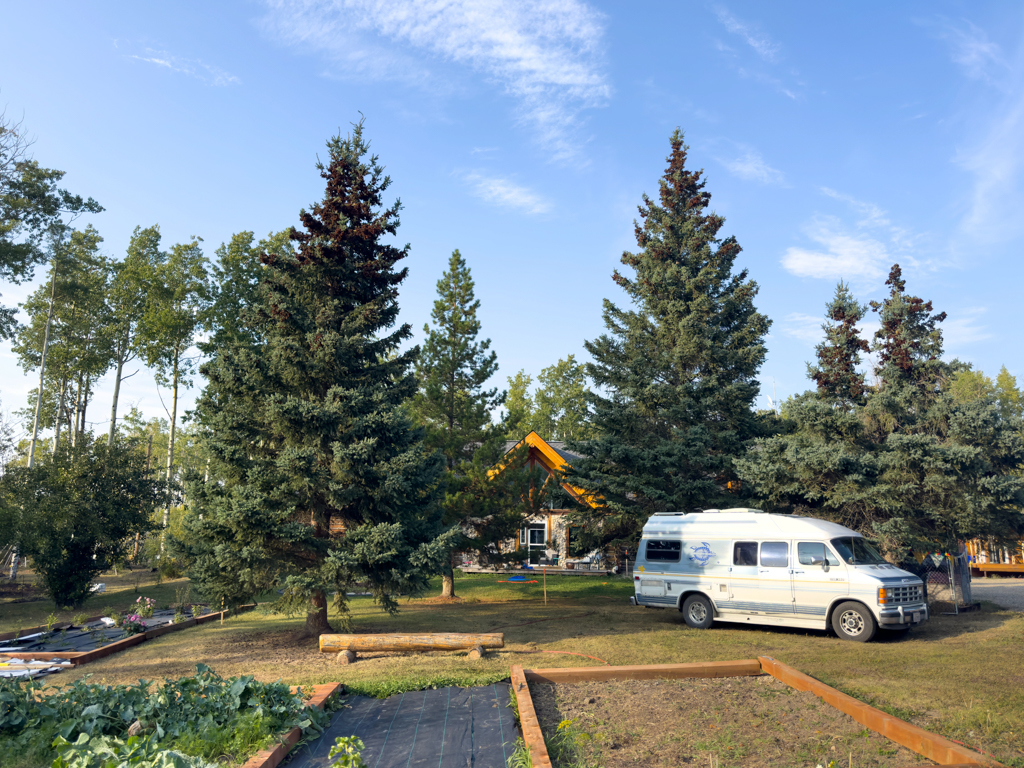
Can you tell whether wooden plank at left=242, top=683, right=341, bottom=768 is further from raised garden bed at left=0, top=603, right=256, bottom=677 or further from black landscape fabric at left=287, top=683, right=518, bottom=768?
raised garden bed at left=0, top=603, right=256, bottom=677

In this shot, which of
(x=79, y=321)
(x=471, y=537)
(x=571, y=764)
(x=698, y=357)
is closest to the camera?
(x=571, y=764)

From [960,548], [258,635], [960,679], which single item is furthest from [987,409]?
[258,635]

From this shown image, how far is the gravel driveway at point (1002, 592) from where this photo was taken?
1931cm

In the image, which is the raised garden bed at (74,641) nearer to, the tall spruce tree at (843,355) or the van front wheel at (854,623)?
the van front wheel at (854,623)

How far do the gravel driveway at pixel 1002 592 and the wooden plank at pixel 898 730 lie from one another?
47.4 feet

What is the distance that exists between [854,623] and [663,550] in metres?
4.42

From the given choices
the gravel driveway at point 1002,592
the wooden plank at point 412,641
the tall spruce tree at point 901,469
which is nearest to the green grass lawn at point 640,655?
the wooden plank at point 412,641

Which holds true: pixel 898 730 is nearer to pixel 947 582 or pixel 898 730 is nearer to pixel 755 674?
pixel 755 674

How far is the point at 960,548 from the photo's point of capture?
676 inches

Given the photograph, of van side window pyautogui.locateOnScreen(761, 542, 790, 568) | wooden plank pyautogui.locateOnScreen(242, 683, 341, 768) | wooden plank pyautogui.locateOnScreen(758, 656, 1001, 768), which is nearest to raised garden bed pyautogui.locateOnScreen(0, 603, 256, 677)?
wooden plank pyautogui.locateOnScreen(242, 683, 341, 768)

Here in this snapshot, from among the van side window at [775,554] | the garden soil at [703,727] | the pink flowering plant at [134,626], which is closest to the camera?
the garden soil at [703,727]

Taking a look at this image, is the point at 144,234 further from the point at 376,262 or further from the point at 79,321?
the point at 376,262

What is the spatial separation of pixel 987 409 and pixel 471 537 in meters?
15.7

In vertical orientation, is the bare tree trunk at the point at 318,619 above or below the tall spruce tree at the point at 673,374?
below
